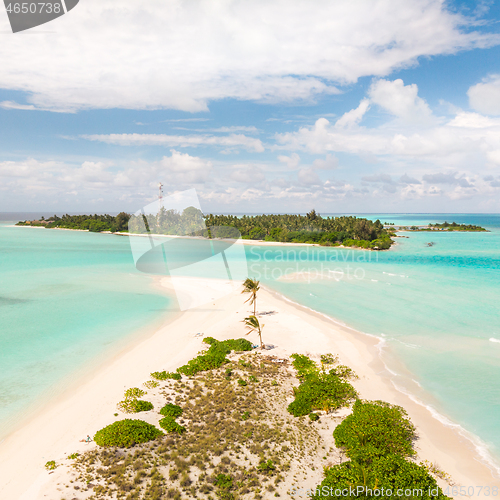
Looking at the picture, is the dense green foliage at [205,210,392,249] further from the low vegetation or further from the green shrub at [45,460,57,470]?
the green shrub at [45,460,57,470]

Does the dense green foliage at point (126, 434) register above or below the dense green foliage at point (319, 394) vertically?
above

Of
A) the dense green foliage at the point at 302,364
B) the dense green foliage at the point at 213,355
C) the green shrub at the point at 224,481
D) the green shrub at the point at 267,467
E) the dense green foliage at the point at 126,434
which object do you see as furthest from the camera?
the dense green foliage at the point at 213,355

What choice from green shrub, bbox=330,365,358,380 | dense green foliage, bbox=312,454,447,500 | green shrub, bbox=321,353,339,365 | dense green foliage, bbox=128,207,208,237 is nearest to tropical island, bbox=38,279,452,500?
dense green foliage, bbox=312,454,447,500

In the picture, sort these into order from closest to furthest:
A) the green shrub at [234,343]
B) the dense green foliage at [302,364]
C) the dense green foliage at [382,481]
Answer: the dense green foliage at [382,481] < the dense green foliage at [302,364] < the green shrub at [234,343]

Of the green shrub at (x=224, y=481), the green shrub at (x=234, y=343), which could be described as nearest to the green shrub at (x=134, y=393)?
the green shrub at (x=234, y=343)

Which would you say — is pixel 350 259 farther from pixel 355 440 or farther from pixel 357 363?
pixel 355 440

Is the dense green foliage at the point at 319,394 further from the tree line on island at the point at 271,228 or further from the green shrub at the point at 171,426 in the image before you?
the tree line on island at the point at 271,228

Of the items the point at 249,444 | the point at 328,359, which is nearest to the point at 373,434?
the point at 249,444
